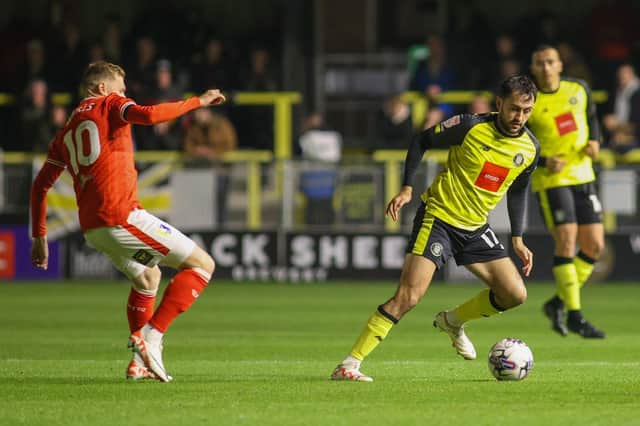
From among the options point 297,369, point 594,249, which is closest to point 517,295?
point 297,369

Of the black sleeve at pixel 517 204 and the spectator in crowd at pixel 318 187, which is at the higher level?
the black sleeve at pixel 517 204

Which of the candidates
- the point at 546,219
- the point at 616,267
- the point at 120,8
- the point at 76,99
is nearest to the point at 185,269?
the point at 546,219

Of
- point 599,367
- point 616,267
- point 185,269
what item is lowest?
point 616,267

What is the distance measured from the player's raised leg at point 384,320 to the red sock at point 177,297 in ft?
3.29

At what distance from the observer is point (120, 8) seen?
2491 centimetres

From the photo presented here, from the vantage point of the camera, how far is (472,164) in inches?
369

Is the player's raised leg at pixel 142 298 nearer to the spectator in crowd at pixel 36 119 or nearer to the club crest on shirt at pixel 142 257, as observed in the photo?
the club crest on shirt at pixel 142 257

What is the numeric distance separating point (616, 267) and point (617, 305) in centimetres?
321

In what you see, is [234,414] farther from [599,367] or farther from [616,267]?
[616,267]

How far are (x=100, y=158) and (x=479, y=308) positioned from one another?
9.00ft

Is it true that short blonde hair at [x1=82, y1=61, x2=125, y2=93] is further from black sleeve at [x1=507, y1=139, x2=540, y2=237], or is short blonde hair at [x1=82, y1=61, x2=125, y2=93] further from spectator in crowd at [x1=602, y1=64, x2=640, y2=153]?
spectator in crowd at [x1=602, y1=64, x2=640, y2=153]

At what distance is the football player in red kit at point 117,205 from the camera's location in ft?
28.8

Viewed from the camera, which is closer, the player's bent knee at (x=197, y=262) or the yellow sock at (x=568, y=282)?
the player's bent knee at (x=197, y=262)

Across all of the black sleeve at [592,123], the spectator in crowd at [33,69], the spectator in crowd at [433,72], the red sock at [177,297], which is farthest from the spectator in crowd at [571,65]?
the red sock at [177,297]
